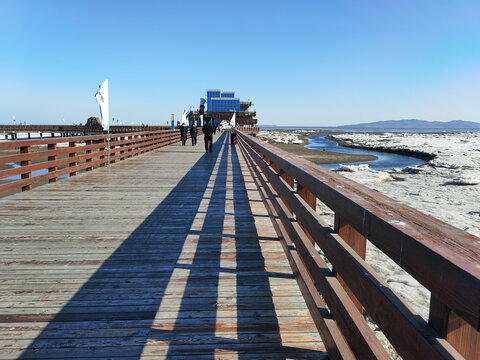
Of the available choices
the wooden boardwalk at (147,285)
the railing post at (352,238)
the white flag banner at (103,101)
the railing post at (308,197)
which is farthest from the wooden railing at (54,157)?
the railing post at (352,238)

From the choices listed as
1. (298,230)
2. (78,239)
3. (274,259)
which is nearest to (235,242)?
(274,259)

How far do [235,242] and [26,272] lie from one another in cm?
252

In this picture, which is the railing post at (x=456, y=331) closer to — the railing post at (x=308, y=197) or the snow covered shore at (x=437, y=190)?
the railing post at (x=308, y=197)

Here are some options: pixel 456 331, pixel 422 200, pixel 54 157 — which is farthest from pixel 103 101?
pixel 456 331

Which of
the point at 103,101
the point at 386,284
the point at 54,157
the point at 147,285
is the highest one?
the point at 103,101

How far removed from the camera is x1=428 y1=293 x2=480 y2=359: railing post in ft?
3.80

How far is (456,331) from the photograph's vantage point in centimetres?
120

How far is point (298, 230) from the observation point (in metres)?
3.48

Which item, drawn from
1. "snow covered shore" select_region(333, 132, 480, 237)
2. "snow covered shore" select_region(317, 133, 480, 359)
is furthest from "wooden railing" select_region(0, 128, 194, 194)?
"snow covered shore" select_region(333, 132, 480, 237)

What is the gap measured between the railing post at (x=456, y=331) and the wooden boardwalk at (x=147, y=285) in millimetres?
1469

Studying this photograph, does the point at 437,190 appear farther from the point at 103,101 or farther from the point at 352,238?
the point at 352,238

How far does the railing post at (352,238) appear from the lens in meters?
2.22

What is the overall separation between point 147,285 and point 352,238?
2225 millimetres

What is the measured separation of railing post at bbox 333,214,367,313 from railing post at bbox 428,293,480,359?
37.5 inches
